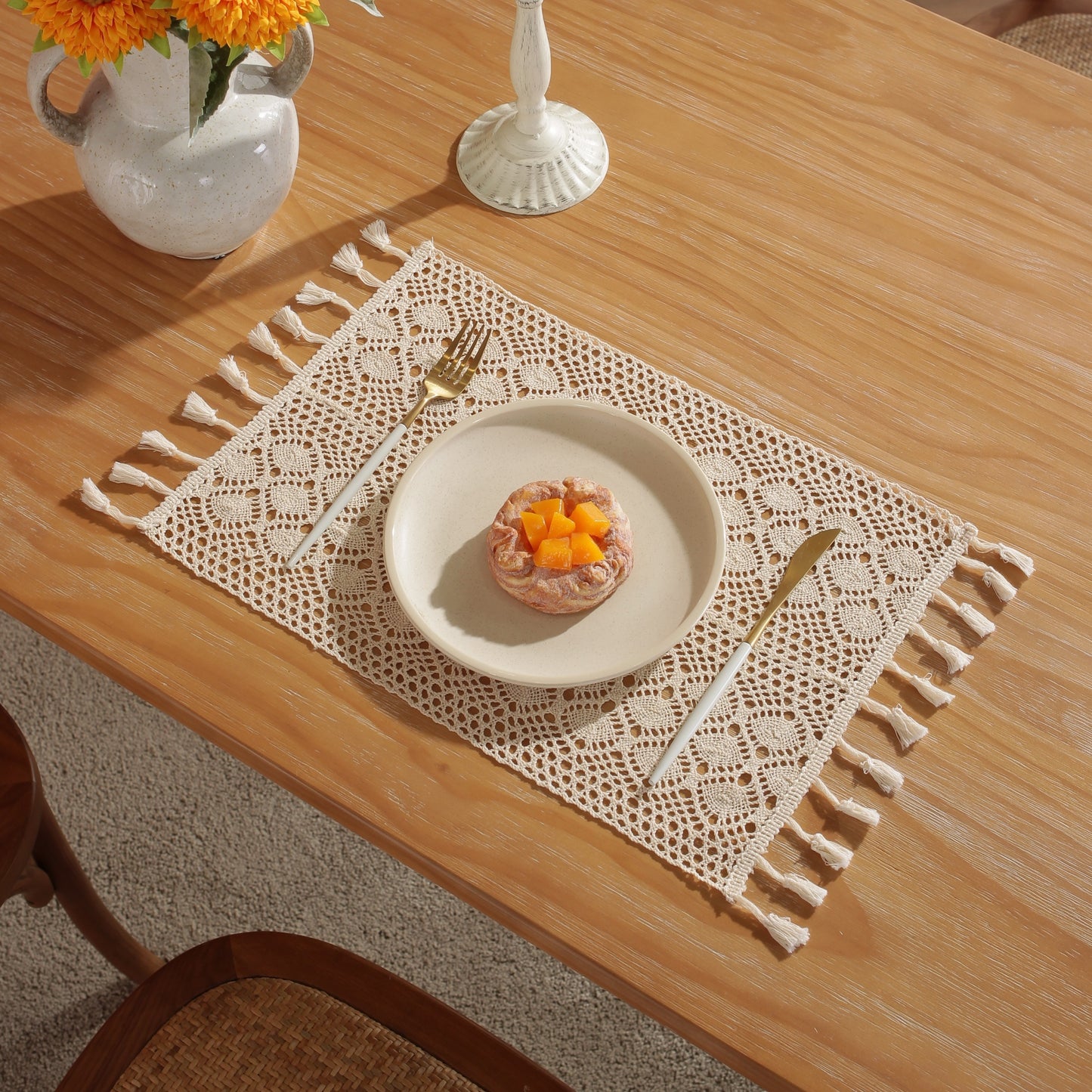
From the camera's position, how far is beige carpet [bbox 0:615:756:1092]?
141 cm

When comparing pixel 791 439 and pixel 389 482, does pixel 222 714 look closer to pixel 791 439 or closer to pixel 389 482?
pixel 389 482

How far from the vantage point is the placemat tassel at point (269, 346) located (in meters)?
0.93

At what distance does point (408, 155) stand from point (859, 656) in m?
0.65

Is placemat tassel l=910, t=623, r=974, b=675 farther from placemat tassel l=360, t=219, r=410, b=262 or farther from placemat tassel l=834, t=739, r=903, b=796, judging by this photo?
placemat tassel l=360, t=219, r=410, b=262

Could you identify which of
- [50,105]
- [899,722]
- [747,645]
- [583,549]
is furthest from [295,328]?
[899,722]

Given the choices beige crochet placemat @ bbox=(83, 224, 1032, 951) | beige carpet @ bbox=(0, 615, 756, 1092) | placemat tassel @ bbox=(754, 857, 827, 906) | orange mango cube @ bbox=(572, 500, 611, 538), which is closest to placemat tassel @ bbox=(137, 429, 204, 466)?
beige crochet placemat @ bbox=(83, 224, 1032, 951)

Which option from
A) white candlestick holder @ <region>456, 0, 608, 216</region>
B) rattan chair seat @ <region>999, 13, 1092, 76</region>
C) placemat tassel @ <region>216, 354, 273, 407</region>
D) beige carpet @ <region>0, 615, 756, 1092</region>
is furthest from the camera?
rattan chair seat @ <region>999, 13, 1092, 76</region>

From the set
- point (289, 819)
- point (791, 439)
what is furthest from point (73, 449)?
point (289, 819)

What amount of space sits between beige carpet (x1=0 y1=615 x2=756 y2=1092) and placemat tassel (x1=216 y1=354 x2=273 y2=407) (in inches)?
32.4

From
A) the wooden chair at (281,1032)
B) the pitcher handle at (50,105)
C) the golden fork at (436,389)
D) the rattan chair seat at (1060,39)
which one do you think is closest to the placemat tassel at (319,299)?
the golden fork at (436,389)

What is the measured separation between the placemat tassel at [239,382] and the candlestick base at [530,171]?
0.98ft

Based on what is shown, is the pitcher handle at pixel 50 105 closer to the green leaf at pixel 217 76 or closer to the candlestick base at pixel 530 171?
the green leaf at pixel 217 76

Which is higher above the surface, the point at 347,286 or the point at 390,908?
the point at 347,286

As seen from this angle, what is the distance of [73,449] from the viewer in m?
0.89
